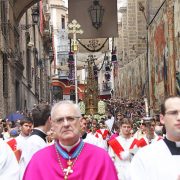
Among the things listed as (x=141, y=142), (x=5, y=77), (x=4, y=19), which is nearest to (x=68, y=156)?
(x=141, y=142)

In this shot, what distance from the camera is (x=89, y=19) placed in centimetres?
2378

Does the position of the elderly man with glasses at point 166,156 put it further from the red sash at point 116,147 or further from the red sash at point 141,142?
the red sash at point 116,147

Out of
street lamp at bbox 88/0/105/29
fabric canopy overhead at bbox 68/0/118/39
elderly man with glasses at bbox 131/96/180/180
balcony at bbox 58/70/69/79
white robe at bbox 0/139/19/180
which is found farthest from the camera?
balcony at bbox 58/70/69/79

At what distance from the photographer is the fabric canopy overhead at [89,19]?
23586 millimetres

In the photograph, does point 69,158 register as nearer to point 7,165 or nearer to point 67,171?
point 67,171

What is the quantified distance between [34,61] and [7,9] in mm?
19827

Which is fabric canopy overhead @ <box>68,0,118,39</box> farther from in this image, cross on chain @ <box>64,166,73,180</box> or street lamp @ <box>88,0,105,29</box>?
cross on chain @ <box>64,166,73,180</box>

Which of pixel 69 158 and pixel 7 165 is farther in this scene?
pixel 7 165

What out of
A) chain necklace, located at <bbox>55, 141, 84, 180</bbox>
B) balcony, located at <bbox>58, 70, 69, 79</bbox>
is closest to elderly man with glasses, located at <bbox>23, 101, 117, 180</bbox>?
chain necklace, located at <bbox>55, 141, 84, 180</bbox>

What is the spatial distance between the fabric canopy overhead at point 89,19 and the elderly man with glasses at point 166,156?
18936 millimetres

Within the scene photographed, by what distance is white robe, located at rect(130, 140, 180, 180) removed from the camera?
4457 millimetres

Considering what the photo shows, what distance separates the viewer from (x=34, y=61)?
47.1 metres

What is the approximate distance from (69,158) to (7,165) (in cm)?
109

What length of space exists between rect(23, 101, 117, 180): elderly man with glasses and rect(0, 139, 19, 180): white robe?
82 cm
